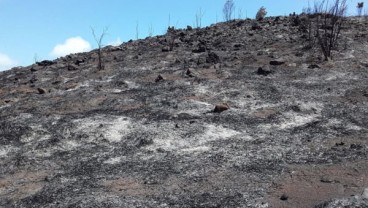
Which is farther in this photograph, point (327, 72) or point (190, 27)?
point (190, 27)

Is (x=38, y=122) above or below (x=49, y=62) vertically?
below

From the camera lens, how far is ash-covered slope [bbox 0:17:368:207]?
5297mm

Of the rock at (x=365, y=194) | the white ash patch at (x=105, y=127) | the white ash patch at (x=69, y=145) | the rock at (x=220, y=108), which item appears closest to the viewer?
the rock at (x=365, y=194)

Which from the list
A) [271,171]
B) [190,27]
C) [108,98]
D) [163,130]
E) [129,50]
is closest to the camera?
[271,171]

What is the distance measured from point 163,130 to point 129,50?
6.38 m

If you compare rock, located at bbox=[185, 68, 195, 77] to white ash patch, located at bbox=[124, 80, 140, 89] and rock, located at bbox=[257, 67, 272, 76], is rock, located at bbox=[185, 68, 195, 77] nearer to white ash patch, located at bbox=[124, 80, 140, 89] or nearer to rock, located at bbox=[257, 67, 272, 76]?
white ash patch, located at bbox=[124, 80, 140, 89]

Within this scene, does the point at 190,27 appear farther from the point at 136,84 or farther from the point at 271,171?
the point at 271,171

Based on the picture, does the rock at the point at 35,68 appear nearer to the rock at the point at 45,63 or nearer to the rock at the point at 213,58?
the rock at the point at 45,63

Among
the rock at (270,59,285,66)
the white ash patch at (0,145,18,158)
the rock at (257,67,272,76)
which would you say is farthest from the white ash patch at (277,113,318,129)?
the white ash patch at (0,145,18,158)

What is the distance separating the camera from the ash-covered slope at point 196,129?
530 cm

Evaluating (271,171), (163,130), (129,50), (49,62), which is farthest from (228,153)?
(49,62)

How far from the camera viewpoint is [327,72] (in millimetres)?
9281

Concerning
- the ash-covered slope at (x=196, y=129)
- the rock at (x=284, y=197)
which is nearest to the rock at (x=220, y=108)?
the ash-covered slope at (x=196, y=129)

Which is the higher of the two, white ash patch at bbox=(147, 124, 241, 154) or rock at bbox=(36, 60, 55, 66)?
rock at bbox=(36, 60, 55, 66)
